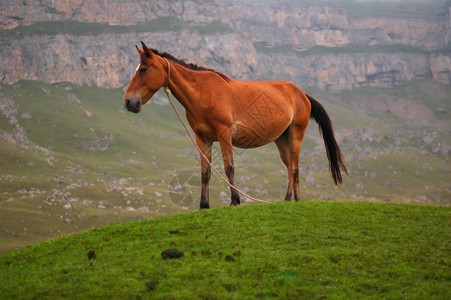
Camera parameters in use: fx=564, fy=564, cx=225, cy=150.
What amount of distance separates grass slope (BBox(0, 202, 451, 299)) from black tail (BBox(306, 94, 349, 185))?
3.60 m

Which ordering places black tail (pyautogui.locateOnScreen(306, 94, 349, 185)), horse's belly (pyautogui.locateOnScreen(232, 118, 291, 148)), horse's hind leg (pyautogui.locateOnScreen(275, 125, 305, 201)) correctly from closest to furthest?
horse's belly (pyautogui.locateOnScreen(232, 118, 291, 148))
horse's hind leg (pyautogui.locateOnScreen(275, 125, 305, 201))
black tail (pyautogui.locateOnScreen(306, 94, 349, 185))

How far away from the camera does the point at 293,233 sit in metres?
14.0

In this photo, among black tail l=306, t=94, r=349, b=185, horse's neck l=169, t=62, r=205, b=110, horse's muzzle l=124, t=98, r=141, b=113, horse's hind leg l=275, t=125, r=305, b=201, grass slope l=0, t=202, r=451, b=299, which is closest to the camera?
grass slope l=0, t=202, r=451, b=299

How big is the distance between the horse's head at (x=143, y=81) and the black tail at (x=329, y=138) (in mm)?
6204

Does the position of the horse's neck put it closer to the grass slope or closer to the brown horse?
the brown horse

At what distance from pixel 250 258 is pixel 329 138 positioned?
27.4ft

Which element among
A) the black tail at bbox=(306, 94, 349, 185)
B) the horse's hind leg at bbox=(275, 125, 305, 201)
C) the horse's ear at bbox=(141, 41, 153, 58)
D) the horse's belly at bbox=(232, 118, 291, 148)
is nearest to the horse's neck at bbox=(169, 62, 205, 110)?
the horse's ear at bbox=(141, 41, 153, 58)

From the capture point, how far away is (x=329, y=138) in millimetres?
19703

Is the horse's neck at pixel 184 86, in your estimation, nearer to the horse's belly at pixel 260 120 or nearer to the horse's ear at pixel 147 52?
the horse's ear at pixel 147 52

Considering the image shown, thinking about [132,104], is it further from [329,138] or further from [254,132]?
[329,138]

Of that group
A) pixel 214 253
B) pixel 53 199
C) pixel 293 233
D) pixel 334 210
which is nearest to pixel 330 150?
pixel 334 210

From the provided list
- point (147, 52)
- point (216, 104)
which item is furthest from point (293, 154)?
point (147, 52)

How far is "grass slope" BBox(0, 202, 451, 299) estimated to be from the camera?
11234mm

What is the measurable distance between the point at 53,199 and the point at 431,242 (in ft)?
401
